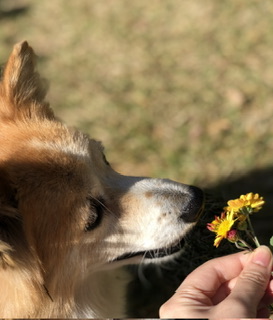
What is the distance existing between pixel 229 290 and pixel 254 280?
19cm

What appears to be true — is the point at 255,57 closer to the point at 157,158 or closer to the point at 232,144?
the point at 232,144

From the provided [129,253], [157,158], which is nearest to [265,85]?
[157,158]

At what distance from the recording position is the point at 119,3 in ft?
17.6

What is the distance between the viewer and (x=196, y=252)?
305 cm

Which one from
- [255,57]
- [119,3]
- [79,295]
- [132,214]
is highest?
[119,3]

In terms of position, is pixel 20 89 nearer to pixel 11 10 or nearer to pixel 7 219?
pixel 7 219

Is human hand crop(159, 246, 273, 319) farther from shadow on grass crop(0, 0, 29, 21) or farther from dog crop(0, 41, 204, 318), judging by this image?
shadow on grass crop(0, 0, 29, 21)

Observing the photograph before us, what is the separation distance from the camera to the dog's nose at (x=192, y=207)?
8.30 feet

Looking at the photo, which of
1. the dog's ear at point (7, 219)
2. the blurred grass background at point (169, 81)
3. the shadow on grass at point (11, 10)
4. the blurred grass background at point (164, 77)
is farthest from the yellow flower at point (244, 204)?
the shadow on grass at point (11, 10)

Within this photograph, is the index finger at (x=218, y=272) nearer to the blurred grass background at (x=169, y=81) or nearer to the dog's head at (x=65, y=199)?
the dog's head at (x=65, y=199)

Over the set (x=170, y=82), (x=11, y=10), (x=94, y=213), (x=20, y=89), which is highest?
(x=11, y=10)

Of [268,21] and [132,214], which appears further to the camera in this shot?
[268,21]

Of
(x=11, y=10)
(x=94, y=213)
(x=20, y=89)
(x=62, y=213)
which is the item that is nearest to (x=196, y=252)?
(x=94, y=213)

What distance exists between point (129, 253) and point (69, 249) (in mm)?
373
